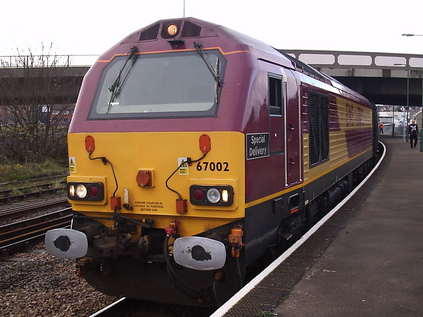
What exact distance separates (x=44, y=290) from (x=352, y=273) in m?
4.00

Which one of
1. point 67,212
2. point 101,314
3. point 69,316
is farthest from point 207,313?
point 67,212

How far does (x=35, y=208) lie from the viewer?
41.5 ft

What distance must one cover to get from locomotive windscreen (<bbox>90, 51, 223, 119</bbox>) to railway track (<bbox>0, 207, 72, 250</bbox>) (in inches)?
170

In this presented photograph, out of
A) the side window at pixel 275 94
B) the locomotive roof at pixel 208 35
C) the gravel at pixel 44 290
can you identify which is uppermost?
the locomotive roof at pixel 208 35

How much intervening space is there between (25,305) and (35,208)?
6.78 m

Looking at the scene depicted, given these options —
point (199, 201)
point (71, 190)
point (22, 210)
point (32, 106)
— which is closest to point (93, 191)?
point (71, 190)

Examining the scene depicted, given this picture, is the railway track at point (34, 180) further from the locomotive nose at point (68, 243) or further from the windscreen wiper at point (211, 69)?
the windscreen wiper at point (211, 69)

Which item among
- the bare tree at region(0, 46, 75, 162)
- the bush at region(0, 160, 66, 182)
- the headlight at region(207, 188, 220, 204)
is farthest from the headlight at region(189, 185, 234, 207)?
the bare tree at region(0, 46, 75, 162)

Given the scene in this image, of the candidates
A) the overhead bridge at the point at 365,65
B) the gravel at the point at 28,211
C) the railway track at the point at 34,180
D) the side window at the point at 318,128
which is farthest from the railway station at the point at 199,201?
the overhead bridge at the point at 365,65

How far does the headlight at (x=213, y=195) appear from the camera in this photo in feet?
15.9

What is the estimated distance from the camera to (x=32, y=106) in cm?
2241

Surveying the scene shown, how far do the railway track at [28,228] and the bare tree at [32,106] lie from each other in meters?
11.8

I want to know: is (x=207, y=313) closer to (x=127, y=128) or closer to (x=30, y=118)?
(x=127, y=128)

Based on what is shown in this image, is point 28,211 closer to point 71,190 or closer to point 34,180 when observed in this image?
point 34,180
